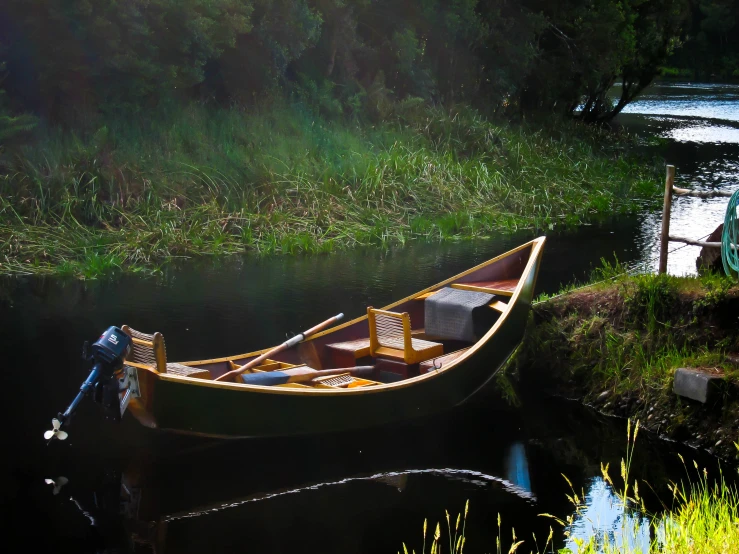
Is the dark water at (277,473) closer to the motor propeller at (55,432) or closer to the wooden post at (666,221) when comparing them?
the motor propeller at (55,432)

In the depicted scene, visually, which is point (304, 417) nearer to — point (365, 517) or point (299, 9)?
point (365, 517)

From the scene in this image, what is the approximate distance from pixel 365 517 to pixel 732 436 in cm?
252

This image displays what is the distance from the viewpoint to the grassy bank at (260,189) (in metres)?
13.5

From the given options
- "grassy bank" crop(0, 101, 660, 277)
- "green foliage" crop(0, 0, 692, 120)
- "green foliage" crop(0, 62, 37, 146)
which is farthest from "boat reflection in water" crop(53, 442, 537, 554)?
"green foliage" crop(0, 0, 692, 120)

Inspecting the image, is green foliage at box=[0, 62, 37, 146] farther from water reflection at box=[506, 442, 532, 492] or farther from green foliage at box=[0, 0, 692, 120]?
water reflection at box=[506, 442, 532, 492]

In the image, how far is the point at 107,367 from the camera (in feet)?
20.1

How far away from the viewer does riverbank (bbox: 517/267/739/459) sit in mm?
6879

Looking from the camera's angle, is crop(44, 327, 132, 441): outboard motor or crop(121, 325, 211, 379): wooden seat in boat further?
crop(121, 325, 211, 379): wooden seat in boat

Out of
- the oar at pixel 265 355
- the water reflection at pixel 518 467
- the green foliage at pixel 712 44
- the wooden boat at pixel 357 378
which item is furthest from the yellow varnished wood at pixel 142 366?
the green foliage at pixel 712 44

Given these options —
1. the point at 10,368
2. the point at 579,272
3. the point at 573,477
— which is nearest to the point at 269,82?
the point at 579,272

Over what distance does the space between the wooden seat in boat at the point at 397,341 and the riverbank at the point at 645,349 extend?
944 millimetres

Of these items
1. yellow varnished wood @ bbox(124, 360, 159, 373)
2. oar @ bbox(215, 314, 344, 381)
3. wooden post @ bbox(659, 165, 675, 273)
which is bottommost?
oar @ bbox(215, 314, 344, 381)

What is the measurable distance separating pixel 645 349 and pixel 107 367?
12.9 ft

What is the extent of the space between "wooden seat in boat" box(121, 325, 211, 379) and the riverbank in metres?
2.90
